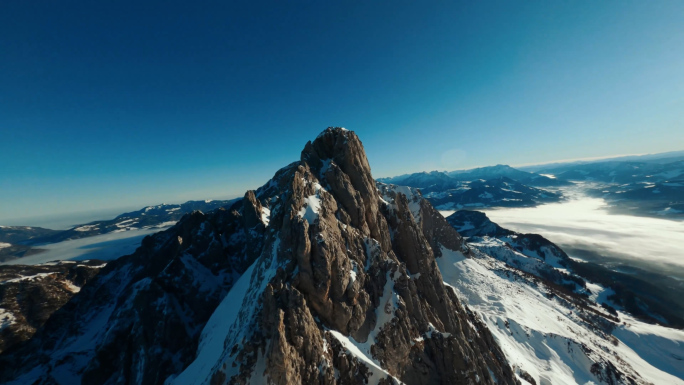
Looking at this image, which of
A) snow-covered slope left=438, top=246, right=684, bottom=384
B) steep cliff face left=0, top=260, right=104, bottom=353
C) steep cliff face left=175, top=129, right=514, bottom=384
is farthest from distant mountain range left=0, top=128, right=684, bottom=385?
steep cliff face left=0, top=260, right=104, bottom=353

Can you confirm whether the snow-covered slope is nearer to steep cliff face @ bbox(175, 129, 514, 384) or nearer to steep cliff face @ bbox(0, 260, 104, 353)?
steep cliff face @ bbox(175, 129, 514, 384)

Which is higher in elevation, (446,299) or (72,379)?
(446,299)

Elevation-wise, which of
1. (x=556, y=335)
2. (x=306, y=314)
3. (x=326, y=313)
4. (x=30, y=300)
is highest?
(x=306, y=314)

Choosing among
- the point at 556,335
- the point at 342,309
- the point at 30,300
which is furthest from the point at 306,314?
the point at 30,300

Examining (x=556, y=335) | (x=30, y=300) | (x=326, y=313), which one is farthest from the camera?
(x=30, y=300)

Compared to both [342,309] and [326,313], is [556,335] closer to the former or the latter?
[342,309]

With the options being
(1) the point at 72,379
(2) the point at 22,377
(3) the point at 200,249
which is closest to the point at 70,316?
(2) the point at 22,377

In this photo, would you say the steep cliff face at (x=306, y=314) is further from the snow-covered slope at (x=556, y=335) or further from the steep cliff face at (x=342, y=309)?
the snow-covered slope at (x=556, y=335)

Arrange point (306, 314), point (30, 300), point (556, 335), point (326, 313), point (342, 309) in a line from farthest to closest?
point (30, 300), point (556, 335), point (342, 309), point (326, 313), point (306, 314)

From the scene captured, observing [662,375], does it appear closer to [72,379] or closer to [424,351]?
[424,351]
